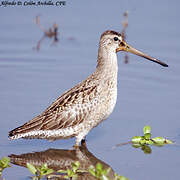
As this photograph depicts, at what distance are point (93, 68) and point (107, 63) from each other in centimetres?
219

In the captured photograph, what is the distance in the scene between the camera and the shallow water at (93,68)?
700 cm

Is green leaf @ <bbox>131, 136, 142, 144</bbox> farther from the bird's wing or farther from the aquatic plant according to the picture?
the bird's wing

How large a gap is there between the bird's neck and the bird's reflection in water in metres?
1.01

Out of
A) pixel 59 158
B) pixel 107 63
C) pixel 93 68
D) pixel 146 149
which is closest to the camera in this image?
pixel 59 158

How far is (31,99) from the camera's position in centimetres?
848

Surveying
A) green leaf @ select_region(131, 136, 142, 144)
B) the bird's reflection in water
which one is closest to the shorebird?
the bird's reflection in water

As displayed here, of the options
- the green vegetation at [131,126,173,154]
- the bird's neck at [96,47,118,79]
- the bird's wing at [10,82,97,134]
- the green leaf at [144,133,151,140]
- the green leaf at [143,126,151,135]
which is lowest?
the green vegetation at [131,126,173,154]

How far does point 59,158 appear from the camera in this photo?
22.8ft

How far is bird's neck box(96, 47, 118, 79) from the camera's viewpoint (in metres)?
7.26

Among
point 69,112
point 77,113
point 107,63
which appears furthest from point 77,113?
point 107,63

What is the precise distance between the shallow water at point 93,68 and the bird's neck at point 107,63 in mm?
879

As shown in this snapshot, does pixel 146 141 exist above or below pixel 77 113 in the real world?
below

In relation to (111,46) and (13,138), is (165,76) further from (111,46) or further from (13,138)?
(13,138)

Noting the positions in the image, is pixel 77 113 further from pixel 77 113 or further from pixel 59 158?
pixel 59 158
